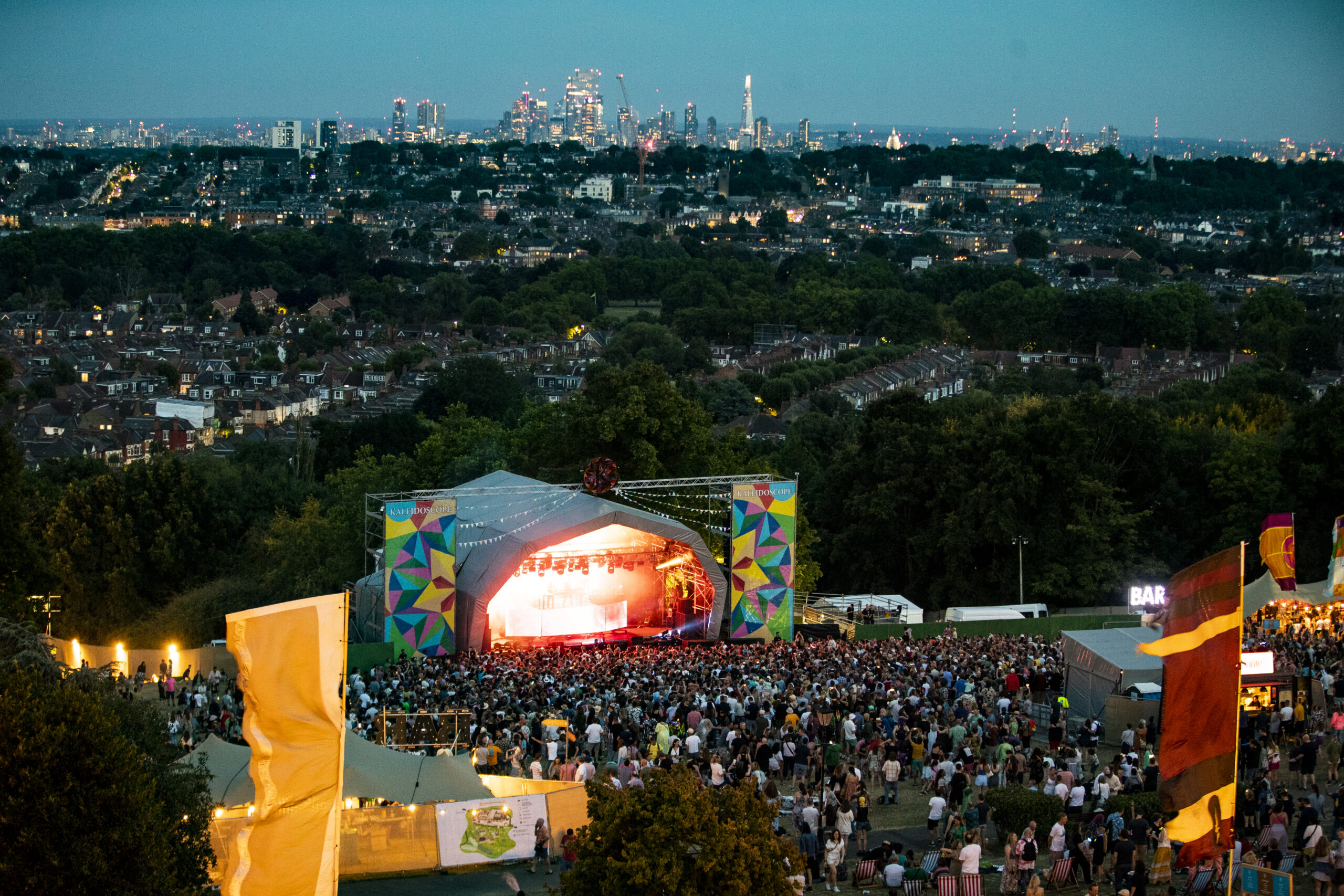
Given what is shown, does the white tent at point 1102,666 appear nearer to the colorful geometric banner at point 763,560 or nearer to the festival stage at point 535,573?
the colorful geometric banner at point 763,560

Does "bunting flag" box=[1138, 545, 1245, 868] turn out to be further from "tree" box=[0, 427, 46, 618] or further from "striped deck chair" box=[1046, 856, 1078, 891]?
"tree" box=[0, 427, 46, 618]

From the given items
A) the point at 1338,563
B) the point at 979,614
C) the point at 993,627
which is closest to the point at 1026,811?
the point at 1338,563

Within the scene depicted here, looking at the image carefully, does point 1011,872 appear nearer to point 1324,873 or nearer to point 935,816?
point 935,816

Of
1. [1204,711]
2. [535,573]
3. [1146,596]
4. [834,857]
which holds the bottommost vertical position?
[1146,596]

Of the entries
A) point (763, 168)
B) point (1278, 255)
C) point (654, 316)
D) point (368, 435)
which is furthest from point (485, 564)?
point (763, 168)

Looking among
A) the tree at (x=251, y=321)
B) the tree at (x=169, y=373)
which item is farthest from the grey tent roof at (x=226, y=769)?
the tree at (x=251, y=321)

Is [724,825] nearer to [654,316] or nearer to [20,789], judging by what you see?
[20,789]

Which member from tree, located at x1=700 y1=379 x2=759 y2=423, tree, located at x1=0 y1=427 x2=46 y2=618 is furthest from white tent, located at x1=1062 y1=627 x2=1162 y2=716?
tree, located at x1=700 y1=379 x2=759 y2=423

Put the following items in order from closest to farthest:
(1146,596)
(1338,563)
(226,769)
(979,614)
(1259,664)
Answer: (226,769) < (1259,664) < (1338,563) < (1146,596) < (979,614)
